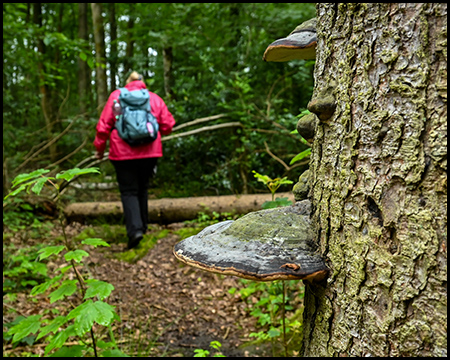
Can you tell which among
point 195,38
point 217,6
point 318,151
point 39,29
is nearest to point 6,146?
point 39,29

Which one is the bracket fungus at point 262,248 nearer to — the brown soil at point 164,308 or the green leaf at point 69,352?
the green leaf at point 69,352

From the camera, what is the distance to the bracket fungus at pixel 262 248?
3.38ft

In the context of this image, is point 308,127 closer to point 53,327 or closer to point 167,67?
point 53,327

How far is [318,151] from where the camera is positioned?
1.26 m

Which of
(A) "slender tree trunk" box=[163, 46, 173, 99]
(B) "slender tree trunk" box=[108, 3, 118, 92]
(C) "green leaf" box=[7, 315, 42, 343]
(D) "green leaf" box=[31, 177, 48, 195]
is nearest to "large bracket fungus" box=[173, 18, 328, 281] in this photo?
(D) "green leaf" box=[31, 177, 48, 195]

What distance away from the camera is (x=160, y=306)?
4086 millimetres

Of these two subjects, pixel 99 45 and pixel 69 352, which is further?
pixel 99 45

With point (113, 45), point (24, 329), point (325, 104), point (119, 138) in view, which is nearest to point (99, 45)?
point (113, 45)

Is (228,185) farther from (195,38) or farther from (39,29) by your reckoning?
(39,29)

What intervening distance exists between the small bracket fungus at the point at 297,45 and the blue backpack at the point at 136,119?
393 centimetres

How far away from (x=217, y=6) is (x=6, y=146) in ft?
19.8

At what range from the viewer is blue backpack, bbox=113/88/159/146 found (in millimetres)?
5117

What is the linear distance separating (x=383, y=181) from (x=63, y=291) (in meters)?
1.98

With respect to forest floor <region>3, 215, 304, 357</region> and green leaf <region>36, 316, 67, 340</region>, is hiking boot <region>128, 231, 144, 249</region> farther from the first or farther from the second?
green leaf <region>36, 316, 67, 340</region>
